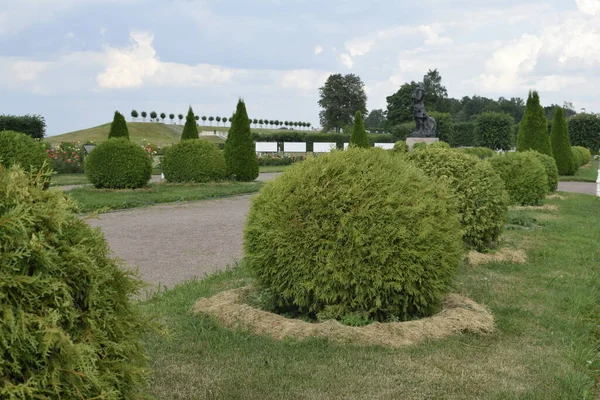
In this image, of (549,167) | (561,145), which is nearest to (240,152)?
(549,167)

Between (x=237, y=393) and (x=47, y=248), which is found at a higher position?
(x=47, y=248)

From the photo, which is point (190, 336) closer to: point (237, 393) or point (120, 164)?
point (237, 393)

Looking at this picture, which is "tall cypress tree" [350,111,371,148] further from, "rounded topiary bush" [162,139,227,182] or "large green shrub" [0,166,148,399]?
"large green shrub" [0,166,148,399]

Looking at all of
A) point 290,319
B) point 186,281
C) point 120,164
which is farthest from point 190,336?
point 120,164

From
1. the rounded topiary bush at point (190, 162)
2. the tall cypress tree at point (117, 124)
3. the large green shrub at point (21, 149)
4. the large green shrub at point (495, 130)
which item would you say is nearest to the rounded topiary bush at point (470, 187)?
the large green shrub at point (21, 149)

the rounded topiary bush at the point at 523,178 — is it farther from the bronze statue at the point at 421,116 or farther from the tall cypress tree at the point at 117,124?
the tall cypress tree at the point at 117,124

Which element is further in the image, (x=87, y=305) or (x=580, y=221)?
(x=580, y=221)

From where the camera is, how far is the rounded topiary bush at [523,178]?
49.1 ft

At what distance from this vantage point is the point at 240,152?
22.2 metres

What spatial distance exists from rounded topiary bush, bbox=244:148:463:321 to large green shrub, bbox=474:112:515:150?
4829cm

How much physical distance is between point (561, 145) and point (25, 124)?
91.2 feet

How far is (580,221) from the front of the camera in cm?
1252

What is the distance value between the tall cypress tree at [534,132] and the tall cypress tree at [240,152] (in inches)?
425

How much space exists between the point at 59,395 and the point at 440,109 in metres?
86.3
